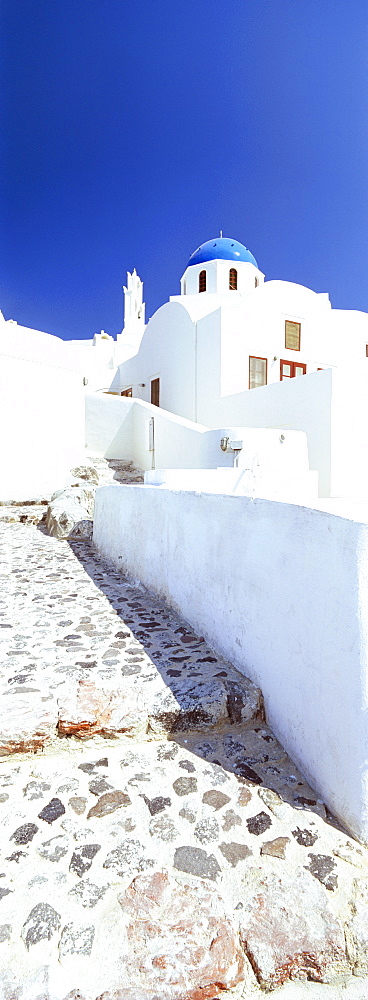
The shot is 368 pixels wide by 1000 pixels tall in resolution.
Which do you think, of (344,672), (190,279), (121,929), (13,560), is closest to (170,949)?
(121,929)

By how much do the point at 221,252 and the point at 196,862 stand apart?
78.3ft

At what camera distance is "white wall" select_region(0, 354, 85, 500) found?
37.2 feet

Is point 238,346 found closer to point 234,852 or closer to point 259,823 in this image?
point 259,823

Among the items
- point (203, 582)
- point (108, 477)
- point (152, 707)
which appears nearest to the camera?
point (152, 707)

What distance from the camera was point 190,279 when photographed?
2181cm

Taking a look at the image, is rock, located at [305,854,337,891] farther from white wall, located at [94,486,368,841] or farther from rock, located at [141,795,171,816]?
rock, located at [141,795,171,816]

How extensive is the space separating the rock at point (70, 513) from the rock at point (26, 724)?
5690 millimetres

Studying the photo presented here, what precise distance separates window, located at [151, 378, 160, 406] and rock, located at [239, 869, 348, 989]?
16.9 meters

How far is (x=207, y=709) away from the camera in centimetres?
270

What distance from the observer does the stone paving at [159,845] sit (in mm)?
1494

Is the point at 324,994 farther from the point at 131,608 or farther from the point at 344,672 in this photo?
the point at 131,608

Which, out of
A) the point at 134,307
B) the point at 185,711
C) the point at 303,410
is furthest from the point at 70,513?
the point at 134,307

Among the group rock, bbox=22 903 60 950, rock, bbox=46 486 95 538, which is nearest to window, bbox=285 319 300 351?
rock, bbox=46 486 95 538

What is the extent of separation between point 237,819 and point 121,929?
2.15 ft
